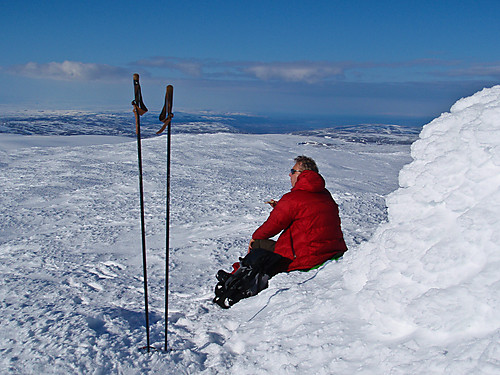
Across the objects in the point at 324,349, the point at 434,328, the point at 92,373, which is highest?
the point at 434,328

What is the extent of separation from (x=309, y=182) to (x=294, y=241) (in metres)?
0.60

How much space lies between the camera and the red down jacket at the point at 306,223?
350 centimetres

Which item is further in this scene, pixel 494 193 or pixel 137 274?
pixel 137 274

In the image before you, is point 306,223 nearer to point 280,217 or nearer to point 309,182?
point 280,217

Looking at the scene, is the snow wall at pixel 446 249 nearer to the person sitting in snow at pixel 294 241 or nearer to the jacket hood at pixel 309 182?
the person sitting in snow at pixel 294 241

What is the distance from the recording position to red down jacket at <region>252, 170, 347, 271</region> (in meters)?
3.50

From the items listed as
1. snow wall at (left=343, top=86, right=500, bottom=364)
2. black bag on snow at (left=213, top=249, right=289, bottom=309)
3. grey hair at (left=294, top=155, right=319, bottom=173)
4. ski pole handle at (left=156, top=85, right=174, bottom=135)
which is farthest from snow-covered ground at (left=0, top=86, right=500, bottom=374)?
ski pole handle at (left=156, top=85, right=174, bottom=135)

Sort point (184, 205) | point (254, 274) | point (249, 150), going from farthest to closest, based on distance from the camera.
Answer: point (249, 150) → point (184, 205) → point (254, 274)

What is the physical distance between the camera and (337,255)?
368 cm

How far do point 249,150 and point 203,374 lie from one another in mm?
15003

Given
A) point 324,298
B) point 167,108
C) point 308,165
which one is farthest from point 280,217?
point 167,108

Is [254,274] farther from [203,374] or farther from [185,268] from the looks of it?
[185,268]

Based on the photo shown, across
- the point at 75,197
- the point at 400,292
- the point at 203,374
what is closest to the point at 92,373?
the point at 203,374

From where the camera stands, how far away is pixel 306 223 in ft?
11.5
